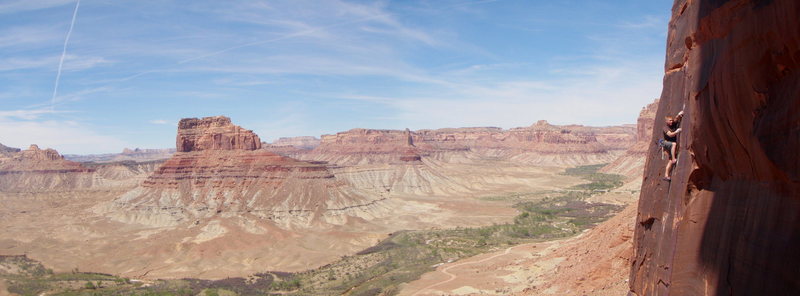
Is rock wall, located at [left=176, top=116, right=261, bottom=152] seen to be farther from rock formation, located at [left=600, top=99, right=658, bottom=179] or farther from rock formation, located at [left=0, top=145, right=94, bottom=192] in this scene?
rock formation, located at [left=600, top=99, right=658, bottom=179]

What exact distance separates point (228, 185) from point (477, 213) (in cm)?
5319

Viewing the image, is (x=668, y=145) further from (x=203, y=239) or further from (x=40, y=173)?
(x=40, y=173)

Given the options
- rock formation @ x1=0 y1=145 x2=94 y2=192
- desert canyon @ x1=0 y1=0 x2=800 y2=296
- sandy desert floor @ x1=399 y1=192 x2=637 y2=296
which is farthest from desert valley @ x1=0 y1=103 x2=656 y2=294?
rock formation @ x1=0 y1=145 x2=94 y2=192

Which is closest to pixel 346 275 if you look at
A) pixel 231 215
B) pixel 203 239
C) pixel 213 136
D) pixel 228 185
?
pixel 203 239

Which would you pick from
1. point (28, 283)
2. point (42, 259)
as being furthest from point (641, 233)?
point (42, 259)

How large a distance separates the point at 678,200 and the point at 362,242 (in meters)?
67.3

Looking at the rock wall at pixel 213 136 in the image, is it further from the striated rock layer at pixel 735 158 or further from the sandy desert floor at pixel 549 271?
the striated rock layer at pixel 735 158

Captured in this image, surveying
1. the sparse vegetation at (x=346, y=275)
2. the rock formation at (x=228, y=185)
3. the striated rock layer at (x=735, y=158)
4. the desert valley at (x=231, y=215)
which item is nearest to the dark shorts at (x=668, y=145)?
the striated rock layer at (x=735, y=158)

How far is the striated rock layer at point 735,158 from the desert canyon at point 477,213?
32mm

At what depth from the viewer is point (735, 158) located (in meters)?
10.6

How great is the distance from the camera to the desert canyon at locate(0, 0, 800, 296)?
9797 millimetres

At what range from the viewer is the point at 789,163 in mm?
8930

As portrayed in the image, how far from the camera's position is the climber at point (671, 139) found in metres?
13.8

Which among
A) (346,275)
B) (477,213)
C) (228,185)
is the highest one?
(228,185)
